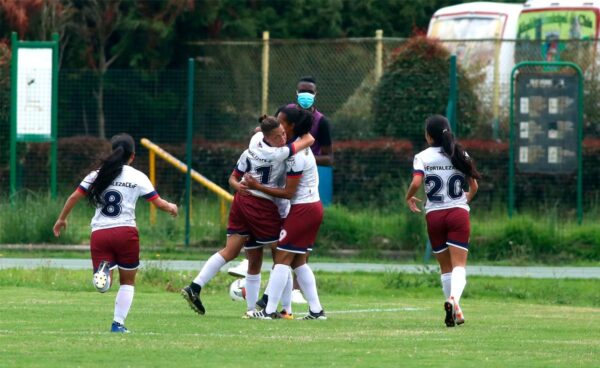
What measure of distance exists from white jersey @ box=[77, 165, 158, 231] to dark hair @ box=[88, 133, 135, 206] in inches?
1.5

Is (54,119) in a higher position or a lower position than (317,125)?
lower

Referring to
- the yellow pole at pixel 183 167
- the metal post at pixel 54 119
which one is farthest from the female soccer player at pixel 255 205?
the metal post at pixel 54 119

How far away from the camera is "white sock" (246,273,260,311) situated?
13078 mm

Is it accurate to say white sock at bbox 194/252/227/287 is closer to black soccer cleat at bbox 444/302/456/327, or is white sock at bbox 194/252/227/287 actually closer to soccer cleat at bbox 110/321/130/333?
soccer cleat at bbox 110/321/130/333

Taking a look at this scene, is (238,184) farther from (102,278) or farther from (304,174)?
(102,278)

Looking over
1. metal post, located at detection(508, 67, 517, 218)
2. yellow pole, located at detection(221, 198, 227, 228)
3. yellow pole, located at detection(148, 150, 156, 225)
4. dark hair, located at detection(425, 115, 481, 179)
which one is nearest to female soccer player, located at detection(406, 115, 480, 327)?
dark hair, located at detection(425, 115, 481, 179)

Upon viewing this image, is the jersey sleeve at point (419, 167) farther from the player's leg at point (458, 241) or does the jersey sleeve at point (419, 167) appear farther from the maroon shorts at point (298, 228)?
the maroon shorts at point (298, 228)

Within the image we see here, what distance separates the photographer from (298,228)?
12.7 meters

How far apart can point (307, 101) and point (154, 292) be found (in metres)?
3.27

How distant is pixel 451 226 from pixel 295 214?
1322mm

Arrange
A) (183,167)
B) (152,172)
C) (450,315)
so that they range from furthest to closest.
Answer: (152,172) < (183,167) < (450,315)

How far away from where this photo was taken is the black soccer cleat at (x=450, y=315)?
1212 centimetres

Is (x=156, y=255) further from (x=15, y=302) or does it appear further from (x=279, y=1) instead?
(x=279, y=1)

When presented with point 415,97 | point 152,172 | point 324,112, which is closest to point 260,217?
point 152,172
